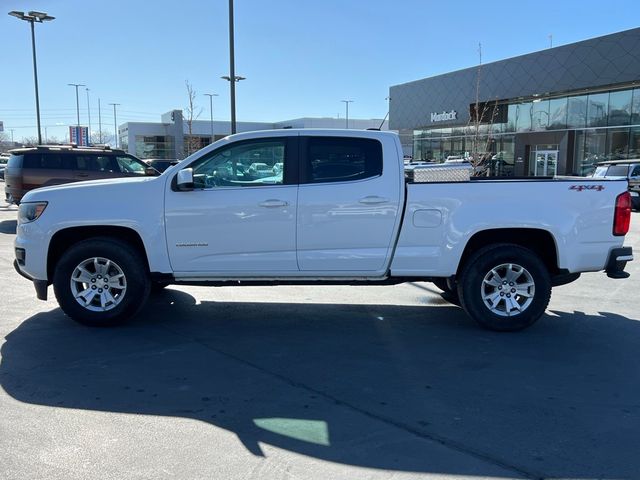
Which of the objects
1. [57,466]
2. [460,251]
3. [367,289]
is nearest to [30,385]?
[57,466]

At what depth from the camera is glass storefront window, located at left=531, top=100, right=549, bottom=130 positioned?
3478cm

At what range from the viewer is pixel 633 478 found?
125 inches

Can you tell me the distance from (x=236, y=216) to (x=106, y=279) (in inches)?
60.9

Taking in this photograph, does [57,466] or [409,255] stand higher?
[409,255]

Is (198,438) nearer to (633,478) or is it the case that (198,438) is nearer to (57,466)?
(57,466)

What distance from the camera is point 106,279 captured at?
5.96 meters

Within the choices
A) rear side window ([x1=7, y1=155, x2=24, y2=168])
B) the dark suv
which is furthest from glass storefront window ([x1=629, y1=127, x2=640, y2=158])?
rear side window ([x1=7, y1=155, x2=24, y2=168])

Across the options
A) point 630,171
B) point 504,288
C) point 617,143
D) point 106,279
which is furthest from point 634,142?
point 106,279

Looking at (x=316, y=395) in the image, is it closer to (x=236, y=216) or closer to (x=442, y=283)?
(x=236, y=216)

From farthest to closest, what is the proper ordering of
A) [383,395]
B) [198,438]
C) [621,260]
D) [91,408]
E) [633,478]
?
[621,260] → [383,395] → [91,408] → [198,438] → [633,478]

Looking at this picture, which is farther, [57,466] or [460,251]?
[460,251]

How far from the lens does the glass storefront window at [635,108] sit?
2866 centimetres

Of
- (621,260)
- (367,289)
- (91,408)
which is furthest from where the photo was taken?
(367,289)

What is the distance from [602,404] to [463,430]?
1.21 metres
